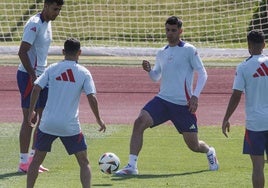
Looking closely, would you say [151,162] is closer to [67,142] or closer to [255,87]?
[67,142]

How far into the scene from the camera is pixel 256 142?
9500 millimetres

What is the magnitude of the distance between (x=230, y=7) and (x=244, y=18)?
4.70 ft

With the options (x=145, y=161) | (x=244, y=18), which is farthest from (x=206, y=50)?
(x=145, y=161)

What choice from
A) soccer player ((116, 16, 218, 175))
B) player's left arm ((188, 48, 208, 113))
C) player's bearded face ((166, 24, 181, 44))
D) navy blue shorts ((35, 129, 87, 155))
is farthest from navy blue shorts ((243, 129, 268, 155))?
player's bearded face ((166, 24, 181, 44))

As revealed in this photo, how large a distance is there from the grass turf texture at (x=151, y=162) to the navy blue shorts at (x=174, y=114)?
595 millimetres

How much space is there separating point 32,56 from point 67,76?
2.44 m

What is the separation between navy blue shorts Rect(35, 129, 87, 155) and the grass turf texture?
3.45 feet

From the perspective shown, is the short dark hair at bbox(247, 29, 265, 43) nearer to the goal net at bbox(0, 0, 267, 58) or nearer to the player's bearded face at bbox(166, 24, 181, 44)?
the player's bearded face at bbox(166, 24, 181, 44)

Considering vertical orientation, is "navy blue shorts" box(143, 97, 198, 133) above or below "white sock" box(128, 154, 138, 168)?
above

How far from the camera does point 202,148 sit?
12031mm

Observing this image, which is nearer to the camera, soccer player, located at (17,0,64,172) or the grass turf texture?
the grass turf texture

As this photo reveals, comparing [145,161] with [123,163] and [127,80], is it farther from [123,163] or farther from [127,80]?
[127,80]

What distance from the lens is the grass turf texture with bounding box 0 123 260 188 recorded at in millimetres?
11055

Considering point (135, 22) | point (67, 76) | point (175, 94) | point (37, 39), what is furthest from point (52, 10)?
point (135, 22)
